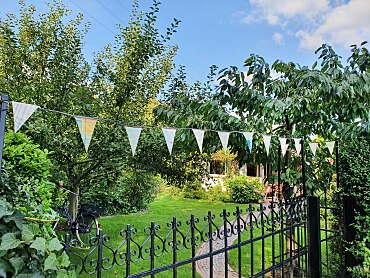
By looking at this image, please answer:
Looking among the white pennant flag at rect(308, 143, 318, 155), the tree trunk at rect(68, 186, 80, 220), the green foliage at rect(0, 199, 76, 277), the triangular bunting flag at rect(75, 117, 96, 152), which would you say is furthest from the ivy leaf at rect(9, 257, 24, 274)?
the tree trunk at rect(68, 186, 80, 220)

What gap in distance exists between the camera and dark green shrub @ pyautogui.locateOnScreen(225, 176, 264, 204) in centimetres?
1078

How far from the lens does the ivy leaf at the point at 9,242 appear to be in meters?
0.96

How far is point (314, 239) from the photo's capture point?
259cm

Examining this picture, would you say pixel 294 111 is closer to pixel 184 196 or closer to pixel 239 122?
pixel 239 122

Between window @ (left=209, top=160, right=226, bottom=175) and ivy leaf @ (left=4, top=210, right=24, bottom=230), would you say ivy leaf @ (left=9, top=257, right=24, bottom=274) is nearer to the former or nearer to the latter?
ivy leaf @ (left=4, top=210, right=24, bottom=230)

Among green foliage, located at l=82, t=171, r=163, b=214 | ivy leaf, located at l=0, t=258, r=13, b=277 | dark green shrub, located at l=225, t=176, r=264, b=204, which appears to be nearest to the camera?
ivy leaf, located at l=0, t=258, r=13, b=277

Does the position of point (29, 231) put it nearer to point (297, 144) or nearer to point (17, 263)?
point (17, 263)

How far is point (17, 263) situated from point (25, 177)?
1.53ft

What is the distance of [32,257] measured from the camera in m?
1.04

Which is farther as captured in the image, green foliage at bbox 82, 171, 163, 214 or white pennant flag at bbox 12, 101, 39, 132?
green foliage at bbox 82, 171, 163, 214

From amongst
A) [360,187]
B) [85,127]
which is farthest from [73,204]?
[360,187]

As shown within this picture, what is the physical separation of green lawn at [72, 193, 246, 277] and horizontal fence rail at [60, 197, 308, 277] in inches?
1.0

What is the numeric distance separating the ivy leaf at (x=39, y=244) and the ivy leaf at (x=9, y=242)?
0.16ft

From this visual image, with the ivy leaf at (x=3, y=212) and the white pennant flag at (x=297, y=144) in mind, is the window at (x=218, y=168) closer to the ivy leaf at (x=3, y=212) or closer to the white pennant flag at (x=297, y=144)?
the white pennant flag at (x=297, y=144)
